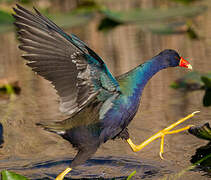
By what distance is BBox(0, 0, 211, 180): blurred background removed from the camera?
3.38 metres

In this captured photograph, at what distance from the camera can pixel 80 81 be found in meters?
2.92

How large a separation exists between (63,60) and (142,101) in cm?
199

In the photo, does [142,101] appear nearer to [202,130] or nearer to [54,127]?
[202,130]

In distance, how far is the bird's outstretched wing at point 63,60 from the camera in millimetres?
2801

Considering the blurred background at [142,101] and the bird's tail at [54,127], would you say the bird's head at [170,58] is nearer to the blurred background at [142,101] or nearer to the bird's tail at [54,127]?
the blurred background at [142,101]

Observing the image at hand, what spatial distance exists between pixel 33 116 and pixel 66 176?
1.26 meters

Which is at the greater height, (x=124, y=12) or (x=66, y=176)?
(x=124, y=12)

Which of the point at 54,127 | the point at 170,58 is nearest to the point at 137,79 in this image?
the point at 170,58

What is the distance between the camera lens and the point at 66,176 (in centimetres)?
331

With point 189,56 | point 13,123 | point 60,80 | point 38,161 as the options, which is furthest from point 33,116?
point 189,56

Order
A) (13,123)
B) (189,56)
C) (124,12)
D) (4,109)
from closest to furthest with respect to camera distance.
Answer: (13,123), (4,109), (189,56), (124,12)

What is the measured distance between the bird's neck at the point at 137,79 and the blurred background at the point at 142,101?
0.54 m

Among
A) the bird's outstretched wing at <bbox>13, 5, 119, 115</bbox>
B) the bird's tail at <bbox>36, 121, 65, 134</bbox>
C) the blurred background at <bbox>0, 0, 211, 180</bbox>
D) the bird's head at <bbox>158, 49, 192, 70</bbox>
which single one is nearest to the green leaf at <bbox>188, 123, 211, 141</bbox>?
the blurred background at <bbox>0, 0, 211, 180</bbox>

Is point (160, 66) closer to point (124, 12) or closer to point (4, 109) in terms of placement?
point (4, 109)
